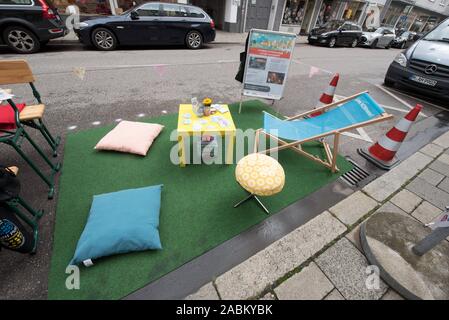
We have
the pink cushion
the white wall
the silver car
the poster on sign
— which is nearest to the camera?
the pink cushion

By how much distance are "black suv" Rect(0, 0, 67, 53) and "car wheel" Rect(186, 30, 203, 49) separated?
4.15 metres

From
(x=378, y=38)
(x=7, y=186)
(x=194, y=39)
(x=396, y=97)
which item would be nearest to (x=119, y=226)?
(x=7, y=186)

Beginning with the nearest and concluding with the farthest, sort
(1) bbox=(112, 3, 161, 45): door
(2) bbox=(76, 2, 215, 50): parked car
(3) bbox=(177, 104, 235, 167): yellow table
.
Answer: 1. (3) bbox=(177, 104, 235, 167): yellow table
2. (2) bbox=(76, 2, 215, 50): parked car
3. (1) bbox=(112, 3, 161, 45): door

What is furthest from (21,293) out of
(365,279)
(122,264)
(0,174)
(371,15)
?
(371,15)

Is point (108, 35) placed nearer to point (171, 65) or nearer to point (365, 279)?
point (171, 65)

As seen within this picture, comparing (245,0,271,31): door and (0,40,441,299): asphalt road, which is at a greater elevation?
(245,0,271,31): door

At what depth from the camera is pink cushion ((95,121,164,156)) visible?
116 inches

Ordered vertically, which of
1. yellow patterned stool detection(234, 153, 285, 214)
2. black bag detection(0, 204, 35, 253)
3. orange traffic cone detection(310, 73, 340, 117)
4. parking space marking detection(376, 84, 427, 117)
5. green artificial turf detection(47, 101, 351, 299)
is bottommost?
green artificial turf detection(47, 101, 351, 299)

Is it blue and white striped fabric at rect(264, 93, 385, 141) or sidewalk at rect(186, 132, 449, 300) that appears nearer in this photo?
sidewalk at rect(186, 132, 449, 300)

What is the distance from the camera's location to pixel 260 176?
6.86 feet

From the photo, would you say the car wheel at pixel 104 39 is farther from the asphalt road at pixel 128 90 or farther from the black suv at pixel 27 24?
the black suv at pixel 27 24

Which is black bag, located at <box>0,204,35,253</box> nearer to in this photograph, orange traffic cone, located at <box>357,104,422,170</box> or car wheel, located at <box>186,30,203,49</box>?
orange traffic cone, located at <box>357,104,422,170</box>

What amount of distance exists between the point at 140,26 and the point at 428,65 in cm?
842

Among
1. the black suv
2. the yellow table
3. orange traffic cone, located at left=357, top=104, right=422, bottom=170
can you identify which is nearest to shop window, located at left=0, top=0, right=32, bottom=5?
the black suv
